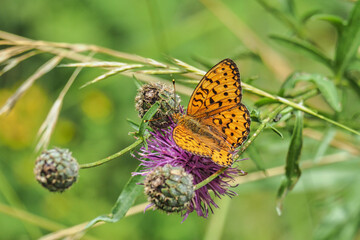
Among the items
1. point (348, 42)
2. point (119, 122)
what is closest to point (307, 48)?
point (348, 42)

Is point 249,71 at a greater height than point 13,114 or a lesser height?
lesser

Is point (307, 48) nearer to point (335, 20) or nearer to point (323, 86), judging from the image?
point (335, 20)

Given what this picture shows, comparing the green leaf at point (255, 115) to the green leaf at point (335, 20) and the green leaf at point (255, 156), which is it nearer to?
the green leaf at point (255, 156)

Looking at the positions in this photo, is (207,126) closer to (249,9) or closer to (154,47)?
(154,47)

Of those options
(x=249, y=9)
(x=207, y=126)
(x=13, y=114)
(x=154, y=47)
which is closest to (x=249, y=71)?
(x=249, y=9)

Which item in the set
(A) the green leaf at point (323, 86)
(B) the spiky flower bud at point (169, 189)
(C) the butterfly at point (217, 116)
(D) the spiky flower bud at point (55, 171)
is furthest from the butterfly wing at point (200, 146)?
(A) the green leaf at point (323, 86)

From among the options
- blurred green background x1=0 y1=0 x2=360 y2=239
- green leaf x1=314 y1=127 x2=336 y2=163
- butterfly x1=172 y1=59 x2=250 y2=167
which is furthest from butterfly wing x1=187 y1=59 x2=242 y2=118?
blurred green background x1=0 y1=0 x2=360 y2=239

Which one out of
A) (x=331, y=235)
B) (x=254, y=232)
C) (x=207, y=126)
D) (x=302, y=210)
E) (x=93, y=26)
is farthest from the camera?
(x=93, y=26)
